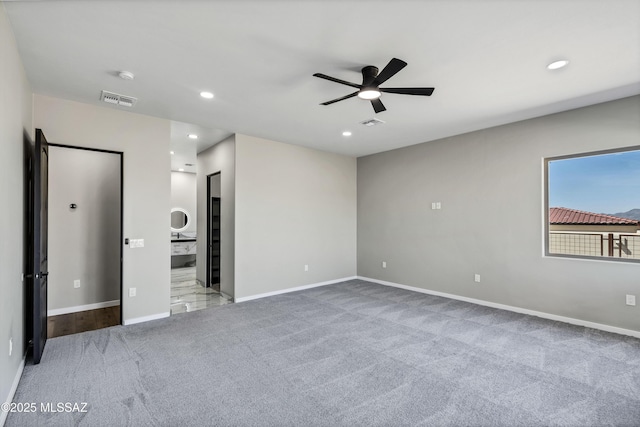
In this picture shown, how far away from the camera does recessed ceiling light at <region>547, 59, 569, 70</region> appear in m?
2.69

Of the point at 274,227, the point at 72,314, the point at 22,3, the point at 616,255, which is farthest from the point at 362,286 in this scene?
the point at 22,3

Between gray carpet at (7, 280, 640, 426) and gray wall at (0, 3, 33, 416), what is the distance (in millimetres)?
383

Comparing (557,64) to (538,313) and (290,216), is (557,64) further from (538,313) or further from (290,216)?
(290,216)

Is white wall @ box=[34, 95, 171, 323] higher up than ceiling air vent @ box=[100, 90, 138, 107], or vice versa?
ceiling air vent @ box=[100, 90, 138, 107]

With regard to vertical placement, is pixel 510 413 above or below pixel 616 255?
below

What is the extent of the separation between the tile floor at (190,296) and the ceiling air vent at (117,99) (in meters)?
2.88

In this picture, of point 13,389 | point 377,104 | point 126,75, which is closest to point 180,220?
point 126,75

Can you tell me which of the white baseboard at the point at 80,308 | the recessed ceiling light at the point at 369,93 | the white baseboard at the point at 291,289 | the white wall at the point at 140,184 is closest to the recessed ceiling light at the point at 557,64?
the recessed ceiling light at the point at 369,93

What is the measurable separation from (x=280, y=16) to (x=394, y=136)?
3468 mm

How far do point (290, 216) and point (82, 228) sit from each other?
329cm

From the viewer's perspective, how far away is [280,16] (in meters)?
2.09

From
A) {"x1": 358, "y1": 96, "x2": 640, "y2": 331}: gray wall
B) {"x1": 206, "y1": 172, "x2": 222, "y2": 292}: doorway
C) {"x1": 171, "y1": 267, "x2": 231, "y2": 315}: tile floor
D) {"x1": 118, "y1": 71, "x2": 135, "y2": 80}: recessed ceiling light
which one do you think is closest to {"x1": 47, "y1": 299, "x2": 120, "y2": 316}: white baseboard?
{"x1": 171, "y1": 267, "x2": 231, "y2": 315}: tile floor

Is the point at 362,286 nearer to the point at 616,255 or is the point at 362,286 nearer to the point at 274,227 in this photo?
the point at 274,227

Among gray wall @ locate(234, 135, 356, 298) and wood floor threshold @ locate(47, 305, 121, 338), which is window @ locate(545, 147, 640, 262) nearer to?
gray wall @ locate(234, 135, 356, 298)
